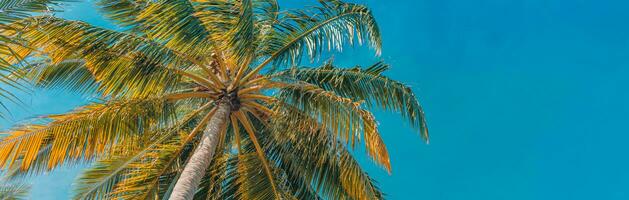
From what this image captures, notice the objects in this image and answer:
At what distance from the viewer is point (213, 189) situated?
10.1 metres

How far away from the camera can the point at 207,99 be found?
31.7 feet

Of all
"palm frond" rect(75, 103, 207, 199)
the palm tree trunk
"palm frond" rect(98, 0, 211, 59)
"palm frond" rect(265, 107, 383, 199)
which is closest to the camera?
the palm tree trunk

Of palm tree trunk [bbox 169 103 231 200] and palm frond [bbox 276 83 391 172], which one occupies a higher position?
palm frond [bbox 276 83 391 172]

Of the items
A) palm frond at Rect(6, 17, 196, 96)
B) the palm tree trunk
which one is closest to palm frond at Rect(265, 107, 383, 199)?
the palm tree trunk

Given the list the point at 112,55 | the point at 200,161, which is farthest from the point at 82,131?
the point at 200,161

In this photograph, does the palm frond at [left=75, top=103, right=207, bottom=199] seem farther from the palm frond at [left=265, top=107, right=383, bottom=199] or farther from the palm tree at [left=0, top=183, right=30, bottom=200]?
the palm tree at [left=0, top=183, right=30, bottom=200]

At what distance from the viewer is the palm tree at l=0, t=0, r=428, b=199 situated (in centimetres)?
798

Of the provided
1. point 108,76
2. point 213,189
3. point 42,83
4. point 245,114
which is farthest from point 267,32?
point 42,83

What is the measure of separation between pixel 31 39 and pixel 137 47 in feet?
4.38

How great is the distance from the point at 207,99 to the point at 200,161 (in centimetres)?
187

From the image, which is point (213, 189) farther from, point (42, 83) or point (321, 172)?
point (42, 83)

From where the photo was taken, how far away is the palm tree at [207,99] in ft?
26.2

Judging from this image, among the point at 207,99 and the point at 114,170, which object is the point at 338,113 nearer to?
the point at 207,99

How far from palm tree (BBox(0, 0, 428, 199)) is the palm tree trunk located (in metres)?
0.02
